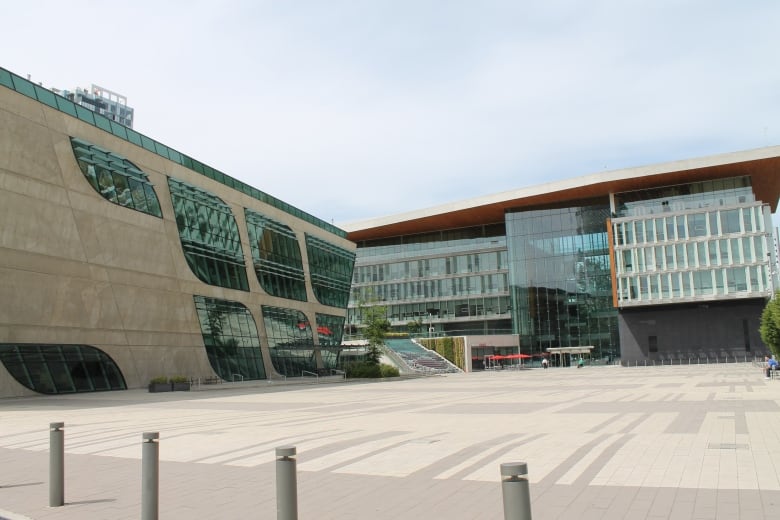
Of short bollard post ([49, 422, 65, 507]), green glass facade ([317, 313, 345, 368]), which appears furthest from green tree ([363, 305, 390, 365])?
short bollard post ([49, 422, 65, 507])

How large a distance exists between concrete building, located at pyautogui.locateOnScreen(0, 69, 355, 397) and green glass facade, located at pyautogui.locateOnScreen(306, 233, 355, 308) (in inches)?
239

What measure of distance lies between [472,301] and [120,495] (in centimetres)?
8930

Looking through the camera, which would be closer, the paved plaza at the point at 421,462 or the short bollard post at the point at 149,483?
the short bollard post at the point at 149,483

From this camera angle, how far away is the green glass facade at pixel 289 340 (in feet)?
179

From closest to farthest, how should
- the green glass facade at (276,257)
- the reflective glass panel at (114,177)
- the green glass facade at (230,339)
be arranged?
the reflective glass panel at (114,177) → the green glass facade at (230,339) → the green glass facade at (276,257)

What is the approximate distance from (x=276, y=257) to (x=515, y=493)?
52.8m

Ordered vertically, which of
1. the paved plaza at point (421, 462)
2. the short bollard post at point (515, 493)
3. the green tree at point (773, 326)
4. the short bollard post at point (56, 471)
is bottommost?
the paved plaza at point (421, 462)

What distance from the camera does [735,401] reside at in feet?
71.1

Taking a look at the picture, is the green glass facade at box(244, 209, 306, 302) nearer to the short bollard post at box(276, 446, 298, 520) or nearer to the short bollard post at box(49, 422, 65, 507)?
the short bollard post at box(49, 422, 65, 507)

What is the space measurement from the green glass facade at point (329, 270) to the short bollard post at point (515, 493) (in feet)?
193

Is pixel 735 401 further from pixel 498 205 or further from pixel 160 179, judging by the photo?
pixel 498 205

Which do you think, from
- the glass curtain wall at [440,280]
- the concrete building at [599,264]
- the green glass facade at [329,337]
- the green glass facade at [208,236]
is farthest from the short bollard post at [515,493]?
the glass curtain wall at [440,280]

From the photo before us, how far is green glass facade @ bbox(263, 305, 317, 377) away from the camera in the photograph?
54.6 metres

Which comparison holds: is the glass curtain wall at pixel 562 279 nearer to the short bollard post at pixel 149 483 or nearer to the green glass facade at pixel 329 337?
the green glass facade at pixel 329 337
